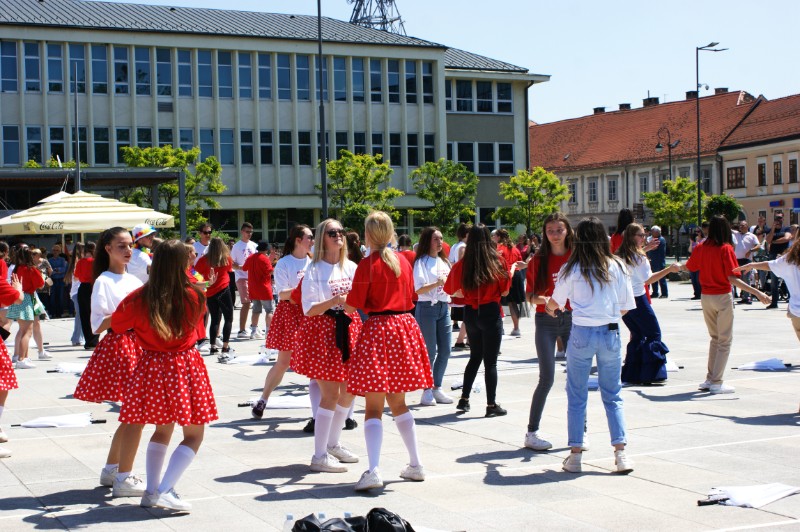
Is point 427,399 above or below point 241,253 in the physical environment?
below

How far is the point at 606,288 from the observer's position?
25.4ft

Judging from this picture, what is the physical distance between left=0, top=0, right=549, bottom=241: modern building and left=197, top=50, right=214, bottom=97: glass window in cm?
7

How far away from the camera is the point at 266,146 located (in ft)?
190

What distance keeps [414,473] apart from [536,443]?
1.47 metres

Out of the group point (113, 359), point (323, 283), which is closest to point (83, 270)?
point (113, 359)

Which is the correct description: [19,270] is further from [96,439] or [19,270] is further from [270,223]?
[270,223]

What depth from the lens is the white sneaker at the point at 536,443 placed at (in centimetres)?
850

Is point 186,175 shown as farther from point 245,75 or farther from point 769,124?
point 769,124

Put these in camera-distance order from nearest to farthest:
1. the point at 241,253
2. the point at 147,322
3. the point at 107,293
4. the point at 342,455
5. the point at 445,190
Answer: the point at 147,322
the point at 107,293
the point at 342,455
the point at 241,253
the point at 445,190

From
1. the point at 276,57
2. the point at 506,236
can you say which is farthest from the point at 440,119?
the point at 506,236

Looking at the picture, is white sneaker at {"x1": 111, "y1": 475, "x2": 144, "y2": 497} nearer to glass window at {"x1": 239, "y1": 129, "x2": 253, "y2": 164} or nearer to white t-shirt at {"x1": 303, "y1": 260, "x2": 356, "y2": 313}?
white t-shirt at {"x1": 303, "y1": 260, "x2": 356, "y2": 313}

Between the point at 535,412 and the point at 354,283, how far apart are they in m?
2.18

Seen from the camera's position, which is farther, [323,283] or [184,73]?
[184,73]

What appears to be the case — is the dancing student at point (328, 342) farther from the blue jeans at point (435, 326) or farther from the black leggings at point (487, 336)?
the blue jeans at point (435, 326)
